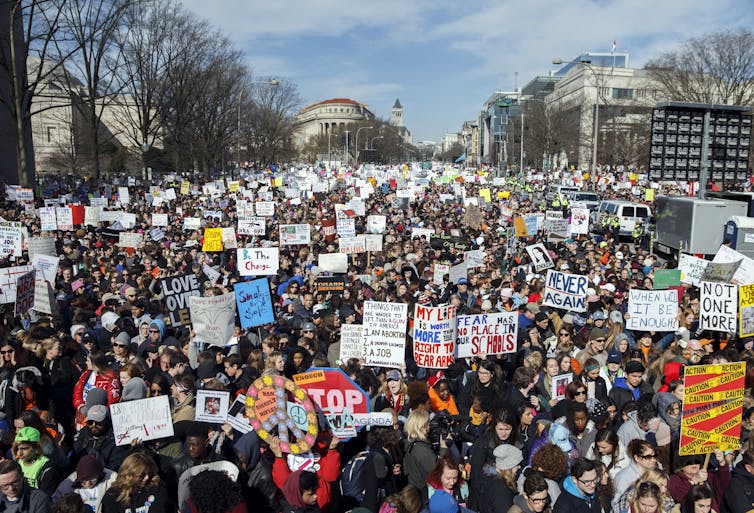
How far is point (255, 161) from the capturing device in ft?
248

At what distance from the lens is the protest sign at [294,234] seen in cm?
1658

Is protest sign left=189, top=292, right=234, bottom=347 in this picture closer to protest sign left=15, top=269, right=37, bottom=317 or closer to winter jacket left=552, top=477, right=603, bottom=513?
protest sign left=15, top=269, right=37, bottom=317

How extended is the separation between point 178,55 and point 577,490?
4340 cm

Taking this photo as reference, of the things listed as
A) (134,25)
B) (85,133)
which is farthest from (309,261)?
(85,133)

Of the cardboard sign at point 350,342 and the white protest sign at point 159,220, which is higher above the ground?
the white protest sign at point 159,220

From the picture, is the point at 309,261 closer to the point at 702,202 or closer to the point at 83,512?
the point at 83,512

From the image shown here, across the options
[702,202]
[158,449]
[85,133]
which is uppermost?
[85,133]

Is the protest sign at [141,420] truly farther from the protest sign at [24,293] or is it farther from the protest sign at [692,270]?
the protest sign at [692,270]

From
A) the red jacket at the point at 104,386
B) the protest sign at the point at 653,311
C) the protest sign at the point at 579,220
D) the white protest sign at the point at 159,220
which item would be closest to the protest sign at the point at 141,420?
the red jacket at the point at 104,386

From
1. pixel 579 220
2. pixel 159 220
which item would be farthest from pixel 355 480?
pixel 159 220

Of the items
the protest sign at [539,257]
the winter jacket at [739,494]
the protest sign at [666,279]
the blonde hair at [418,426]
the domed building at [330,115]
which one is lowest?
the winter jacket at [739,494]

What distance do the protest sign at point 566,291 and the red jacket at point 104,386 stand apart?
258 inches

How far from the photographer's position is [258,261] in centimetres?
1301

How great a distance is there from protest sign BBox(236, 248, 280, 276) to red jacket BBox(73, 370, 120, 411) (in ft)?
20.7
